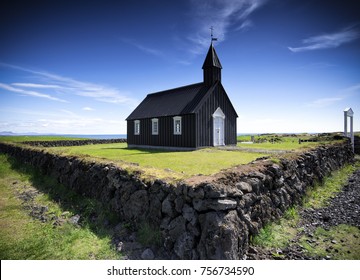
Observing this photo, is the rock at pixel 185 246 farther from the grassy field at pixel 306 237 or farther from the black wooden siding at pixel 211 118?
the black wooden siding at pixel 211 118

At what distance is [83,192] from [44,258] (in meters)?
4.45

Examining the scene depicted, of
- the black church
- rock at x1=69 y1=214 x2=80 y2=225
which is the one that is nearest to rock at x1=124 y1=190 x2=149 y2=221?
rock at x1=69 y1=214 x2=80 y2=225

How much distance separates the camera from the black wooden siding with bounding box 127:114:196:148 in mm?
23891

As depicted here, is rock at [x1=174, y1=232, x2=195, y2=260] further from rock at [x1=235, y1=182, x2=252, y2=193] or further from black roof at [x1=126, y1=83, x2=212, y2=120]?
black roof at [x1=126, y1=83, x2=212, y2=120]

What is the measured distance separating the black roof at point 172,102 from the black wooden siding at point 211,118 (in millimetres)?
984

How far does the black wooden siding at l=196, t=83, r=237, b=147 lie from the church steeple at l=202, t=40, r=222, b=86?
1040 millimetres

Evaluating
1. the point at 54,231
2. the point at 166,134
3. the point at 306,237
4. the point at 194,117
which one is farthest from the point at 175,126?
the point at 306,237

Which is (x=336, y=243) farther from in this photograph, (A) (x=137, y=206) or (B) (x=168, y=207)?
(A) (x=137, y=206)

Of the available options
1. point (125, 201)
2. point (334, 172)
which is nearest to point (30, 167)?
point (125, 201)

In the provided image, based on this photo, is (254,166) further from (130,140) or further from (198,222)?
(130,140)

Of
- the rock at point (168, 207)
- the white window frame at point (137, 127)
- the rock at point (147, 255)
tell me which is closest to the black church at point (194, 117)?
the white window frame at point (137, 127)

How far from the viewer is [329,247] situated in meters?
6.23

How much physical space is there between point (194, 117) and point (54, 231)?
58.6 ft

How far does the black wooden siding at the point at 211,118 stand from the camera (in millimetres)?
23984
